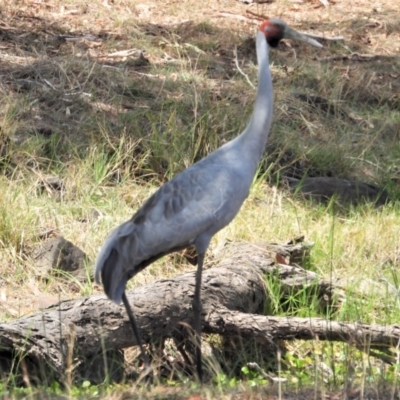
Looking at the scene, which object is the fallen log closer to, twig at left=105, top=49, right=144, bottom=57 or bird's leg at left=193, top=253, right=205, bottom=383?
bird's leg at left=193, top=253, right=205, bottom=383

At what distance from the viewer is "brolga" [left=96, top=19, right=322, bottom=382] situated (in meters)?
5.08

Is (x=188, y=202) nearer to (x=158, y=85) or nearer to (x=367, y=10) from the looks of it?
(x=158, y=85)

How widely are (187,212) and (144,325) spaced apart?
2.96 ft

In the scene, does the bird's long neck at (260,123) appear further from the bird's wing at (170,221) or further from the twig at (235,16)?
the twig at (235,16)

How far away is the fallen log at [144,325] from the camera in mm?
5227

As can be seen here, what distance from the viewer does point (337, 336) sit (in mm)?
5574

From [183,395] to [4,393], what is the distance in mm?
831

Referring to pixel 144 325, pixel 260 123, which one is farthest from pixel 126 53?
pixel 260 123

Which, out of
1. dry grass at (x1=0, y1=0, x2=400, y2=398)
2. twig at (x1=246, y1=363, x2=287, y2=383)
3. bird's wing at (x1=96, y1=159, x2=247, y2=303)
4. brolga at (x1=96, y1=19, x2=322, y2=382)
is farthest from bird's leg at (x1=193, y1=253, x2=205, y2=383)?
dry grass at (x1=0, y1=0, x2=400, y2=398)

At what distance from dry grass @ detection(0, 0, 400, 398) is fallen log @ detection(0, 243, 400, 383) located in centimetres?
44

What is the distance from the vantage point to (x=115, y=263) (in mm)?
5086

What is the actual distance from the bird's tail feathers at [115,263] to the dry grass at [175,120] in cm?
134

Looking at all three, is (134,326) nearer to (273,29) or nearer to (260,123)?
(260,123)

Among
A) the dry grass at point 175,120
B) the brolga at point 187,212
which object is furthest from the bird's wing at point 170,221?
the dry grass at point 175,120
